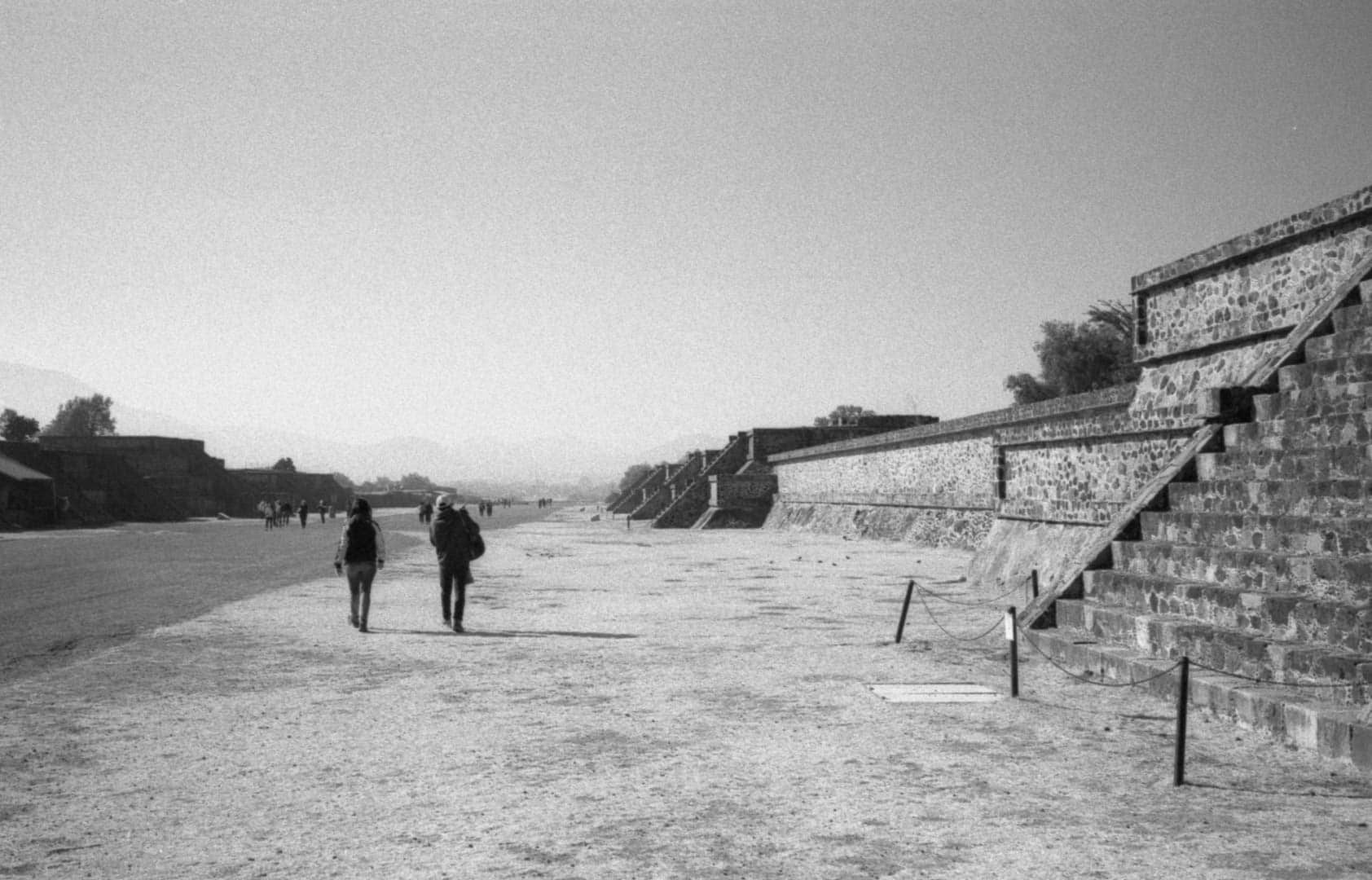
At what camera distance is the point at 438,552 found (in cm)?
1233

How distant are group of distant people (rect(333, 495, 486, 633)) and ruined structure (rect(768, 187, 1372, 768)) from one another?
6.46 m

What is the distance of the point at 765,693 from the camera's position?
8.16 meters

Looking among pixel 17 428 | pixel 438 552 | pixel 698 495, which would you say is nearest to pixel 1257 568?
pixel 438 552

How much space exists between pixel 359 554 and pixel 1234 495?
375 inches

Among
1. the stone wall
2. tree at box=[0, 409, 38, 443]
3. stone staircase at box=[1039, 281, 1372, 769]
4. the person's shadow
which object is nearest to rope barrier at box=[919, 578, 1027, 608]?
the stone wall

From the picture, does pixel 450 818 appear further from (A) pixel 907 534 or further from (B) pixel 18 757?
(A) pixel 907 534

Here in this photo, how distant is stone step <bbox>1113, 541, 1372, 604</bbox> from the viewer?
6867 mm

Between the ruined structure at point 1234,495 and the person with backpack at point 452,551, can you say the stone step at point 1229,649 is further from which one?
the person with backpack at point 452,551

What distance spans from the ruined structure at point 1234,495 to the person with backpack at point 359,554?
7597 millimetres

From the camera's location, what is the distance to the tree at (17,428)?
6825 centimetres

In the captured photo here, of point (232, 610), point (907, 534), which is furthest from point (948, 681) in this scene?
point (907, 534)

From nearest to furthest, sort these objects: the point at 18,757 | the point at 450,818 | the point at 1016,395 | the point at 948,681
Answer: the point at 450,818 → the point at 18,757 → the point at 948,681 → the point at 1016,395

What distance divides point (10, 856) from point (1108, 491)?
12761mm

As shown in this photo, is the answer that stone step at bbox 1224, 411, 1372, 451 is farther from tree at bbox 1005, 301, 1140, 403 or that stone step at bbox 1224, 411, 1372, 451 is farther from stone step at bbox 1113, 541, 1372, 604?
tree at bbox 1005, 301, 1140, 403
